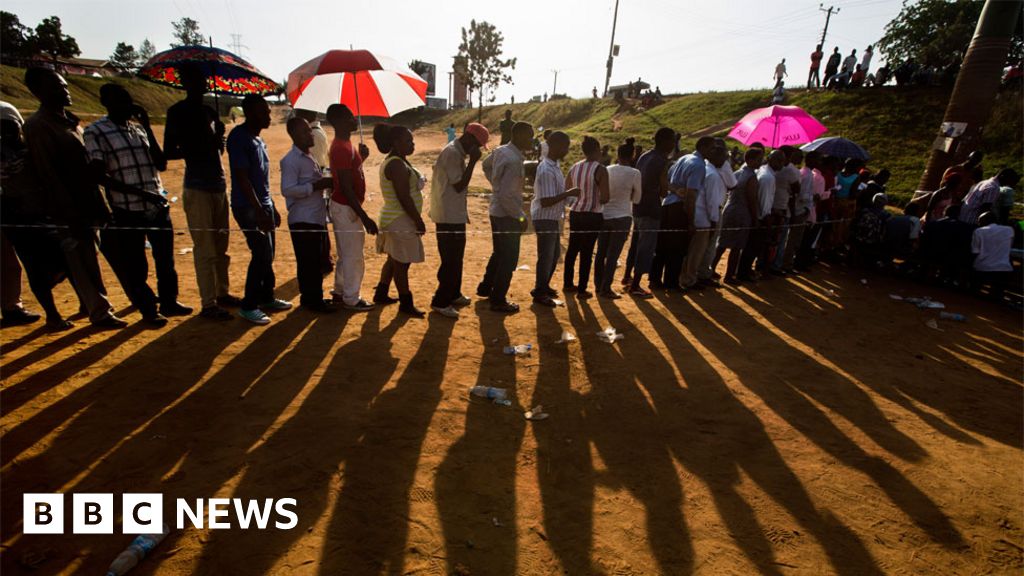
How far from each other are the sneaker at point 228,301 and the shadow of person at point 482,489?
2903 mm

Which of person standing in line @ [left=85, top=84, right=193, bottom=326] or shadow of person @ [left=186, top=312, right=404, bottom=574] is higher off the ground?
person standing in line @ [left=85, top=84, right=193, bottom=326]

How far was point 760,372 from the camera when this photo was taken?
4289mm

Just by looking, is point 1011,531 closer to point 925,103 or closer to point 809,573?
point 809,573

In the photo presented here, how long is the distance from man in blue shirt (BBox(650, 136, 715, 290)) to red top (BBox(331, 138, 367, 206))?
145 inches

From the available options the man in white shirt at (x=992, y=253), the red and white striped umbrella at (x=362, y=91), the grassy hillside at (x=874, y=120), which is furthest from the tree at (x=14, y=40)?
the man in white shirt at (x=992, y=253)

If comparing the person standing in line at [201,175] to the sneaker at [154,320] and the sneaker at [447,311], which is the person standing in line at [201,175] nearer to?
the sneaker at [154,320]

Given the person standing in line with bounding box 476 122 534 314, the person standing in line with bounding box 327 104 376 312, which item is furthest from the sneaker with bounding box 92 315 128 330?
the person standing in line with bounding box 476 122 534 314

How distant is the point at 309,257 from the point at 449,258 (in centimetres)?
134

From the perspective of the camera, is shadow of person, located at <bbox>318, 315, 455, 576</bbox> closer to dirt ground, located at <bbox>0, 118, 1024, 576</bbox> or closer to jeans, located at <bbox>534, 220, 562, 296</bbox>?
dirt ground, located at <bbox>0, 118, 1024, 576</bbox>

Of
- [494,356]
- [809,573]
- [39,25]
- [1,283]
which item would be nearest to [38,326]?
[1,283]

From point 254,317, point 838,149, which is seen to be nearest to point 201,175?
point 254,317

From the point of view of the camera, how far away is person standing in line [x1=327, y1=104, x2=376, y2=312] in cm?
432

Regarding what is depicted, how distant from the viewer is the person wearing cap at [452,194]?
460cm

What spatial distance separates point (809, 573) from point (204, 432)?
11.3 feet
